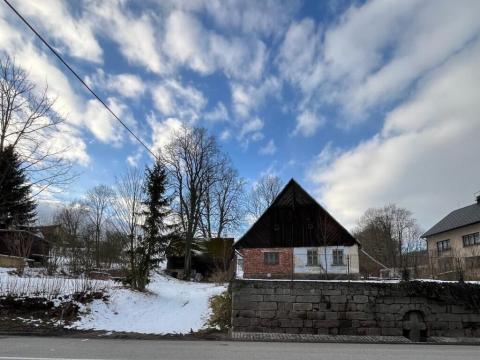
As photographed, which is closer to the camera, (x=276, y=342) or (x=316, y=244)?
(x=276, y=342)

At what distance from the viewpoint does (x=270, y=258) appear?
105 feet

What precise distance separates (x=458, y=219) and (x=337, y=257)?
26.1 metres

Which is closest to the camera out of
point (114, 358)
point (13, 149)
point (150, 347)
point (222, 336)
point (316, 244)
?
point (114, 358)

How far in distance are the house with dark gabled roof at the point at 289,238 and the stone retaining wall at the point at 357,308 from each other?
1544 cm

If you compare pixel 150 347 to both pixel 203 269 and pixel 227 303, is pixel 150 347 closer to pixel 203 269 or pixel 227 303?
pixel 227 303

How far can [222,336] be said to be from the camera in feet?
42.2

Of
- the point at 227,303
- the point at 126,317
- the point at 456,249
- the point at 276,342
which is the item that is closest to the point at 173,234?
the point at 126,317

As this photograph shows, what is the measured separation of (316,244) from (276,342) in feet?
65.3

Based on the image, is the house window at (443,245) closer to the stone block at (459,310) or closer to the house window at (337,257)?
the house window at (337,257)

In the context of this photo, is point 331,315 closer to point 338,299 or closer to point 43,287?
point 338,299

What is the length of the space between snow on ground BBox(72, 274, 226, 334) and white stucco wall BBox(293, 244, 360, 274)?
885cm

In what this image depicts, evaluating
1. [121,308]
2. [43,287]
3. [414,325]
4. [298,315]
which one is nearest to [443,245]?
[414,325]

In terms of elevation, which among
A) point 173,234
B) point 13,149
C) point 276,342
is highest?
point 13,149

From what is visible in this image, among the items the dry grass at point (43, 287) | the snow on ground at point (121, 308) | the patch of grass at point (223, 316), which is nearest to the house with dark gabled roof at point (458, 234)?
the snow on ground at point (121, 308)
